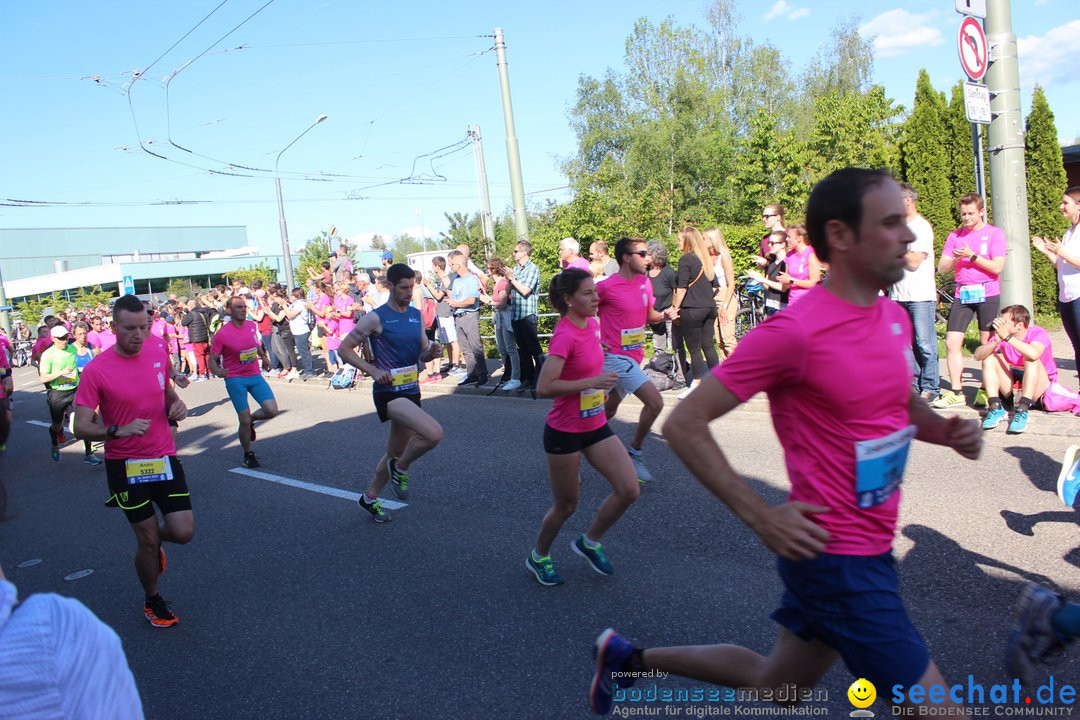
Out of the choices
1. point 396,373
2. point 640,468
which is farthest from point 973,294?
point 396,373

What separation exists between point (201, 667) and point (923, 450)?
5691 millimetres

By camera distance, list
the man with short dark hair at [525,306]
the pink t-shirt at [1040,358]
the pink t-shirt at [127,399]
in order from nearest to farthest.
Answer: the pink t-shirt at [127,399]
the pink t-shirt at [1040,358]
the man with short dark hair at [525,306]

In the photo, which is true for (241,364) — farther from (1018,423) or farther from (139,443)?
(1018,423)

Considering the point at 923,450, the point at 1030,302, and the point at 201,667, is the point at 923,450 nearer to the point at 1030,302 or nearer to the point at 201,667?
the point at 1030,302

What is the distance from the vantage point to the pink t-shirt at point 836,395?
2229 millimetres

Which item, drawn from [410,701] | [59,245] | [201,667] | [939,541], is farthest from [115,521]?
[59,245]

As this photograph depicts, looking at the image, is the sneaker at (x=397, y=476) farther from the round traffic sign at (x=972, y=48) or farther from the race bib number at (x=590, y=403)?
A: the round traffic sign at (x=972, y=48)

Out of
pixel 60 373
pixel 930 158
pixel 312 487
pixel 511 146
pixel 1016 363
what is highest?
pixel 511 146

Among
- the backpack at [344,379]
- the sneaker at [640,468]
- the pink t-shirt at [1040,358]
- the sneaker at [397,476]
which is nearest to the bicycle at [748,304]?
the pink t-shirt at [1040,358]

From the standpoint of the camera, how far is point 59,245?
86000 mm

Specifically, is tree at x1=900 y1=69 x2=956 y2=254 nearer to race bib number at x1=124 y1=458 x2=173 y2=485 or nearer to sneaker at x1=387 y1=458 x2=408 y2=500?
sneaker at x1=387 y1=458 x2=408 y2=500

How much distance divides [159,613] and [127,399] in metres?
1.36

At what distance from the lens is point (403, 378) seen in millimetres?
6672

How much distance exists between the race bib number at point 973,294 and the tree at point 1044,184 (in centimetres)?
773
